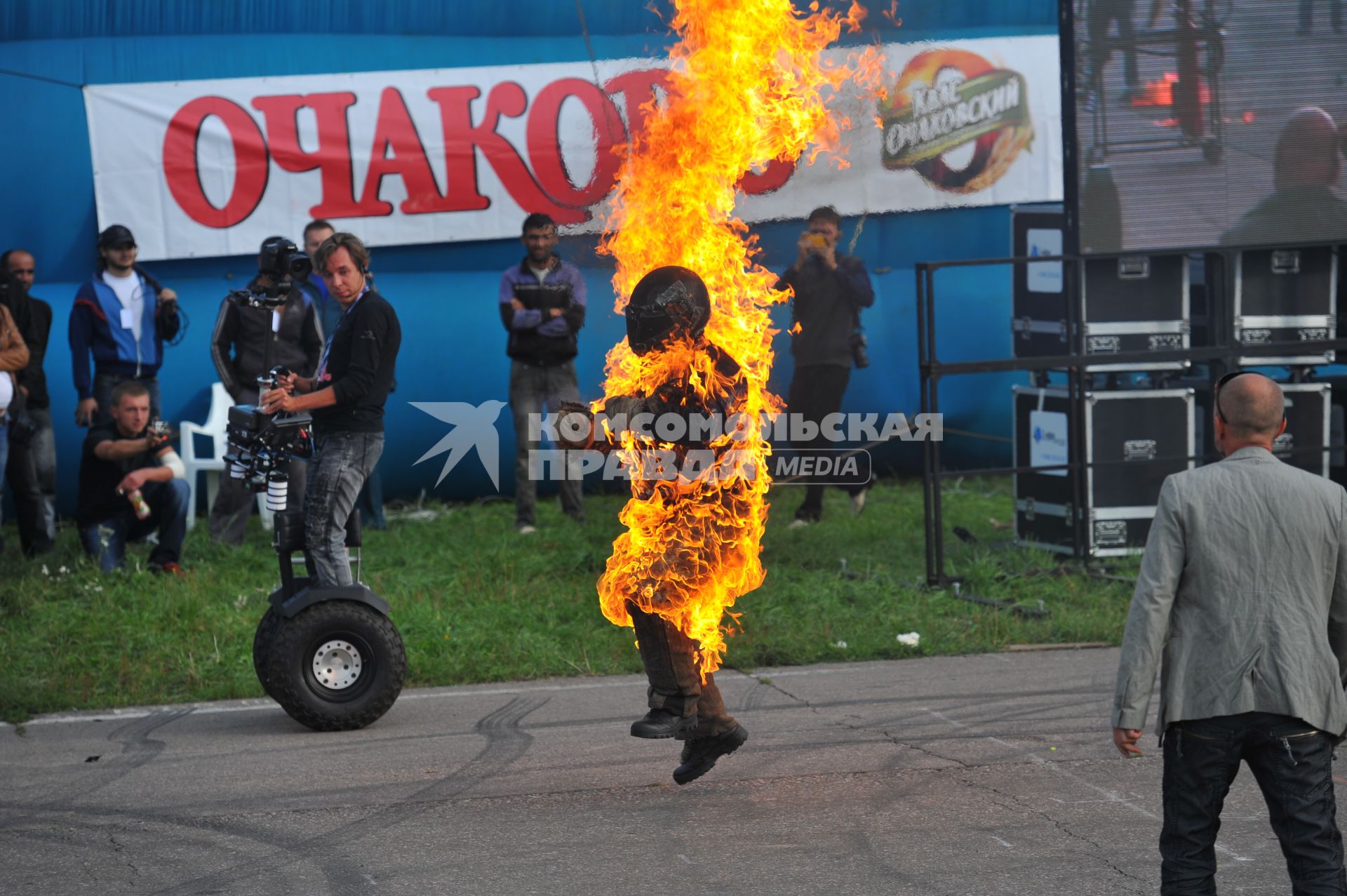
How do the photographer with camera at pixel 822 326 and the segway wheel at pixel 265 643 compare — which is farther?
the photographer with camera at pixel 822 326

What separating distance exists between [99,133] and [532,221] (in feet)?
12.8

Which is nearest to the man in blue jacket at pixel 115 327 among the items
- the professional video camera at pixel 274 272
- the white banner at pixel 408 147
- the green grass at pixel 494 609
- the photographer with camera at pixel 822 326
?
the green grass at pixel 494 609

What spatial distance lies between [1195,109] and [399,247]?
6.54 metres

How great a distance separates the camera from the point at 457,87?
13.2 metres

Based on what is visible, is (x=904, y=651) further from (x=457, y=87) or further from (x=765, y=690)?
(x=457, y=87)

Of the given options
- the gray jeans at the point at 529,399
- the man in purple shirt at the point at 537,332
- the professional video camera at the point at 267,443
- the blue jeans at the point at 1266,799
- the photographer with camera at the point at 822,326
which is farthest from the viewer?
the photographer with camera at the point at 822,326

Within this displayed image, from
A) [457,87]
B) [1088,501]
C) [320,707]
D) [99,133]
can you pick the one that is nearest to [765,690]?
[320,707]

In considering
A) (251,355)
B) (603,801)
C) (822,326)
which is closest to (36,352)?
(251,355)

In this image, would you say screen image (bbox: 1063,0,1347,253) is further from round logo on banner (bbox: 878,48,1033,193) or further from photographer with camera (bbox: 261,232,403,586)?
photographer with camera (bbox: 261,232,403,586)

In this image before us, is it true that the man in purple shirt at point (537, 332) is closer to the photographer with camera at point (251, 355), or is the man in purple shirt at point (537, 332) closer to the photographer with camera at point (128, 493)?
the photographer with camera at point (251, 355)

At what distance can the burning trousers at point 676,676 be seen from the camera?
20.3 ft

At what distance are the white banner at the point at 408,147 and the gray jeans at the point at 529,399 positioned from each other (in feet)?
4.87

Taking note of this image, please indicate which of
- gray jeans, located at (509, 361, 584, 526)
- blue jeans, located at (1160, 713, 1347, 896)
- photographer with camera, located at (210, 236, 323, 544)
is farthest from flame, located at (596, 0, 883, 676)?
gray jeans, located at (509, 361, 584, 526)

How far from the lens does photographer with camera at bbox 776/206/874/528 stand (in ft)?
40.7
